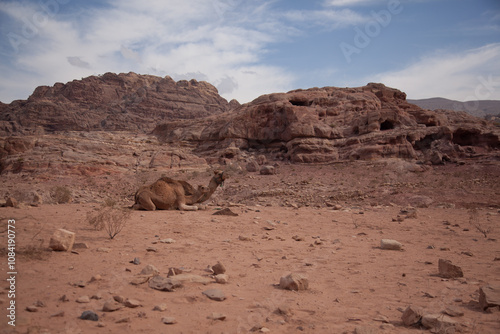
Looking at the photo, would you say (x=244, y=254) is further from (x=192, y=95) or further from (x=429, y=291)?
(x=192, y=95)

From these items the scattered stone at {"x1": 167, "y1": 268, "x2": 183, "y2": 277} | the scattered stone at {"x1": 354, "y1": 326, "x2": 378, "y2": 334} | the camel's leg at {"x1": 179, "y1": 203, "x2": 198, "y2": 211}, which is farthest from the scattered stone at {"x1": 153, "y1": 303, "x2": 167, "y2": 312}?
the camel's leg at {"x1": 179, "y1": 203, "x2": 198, "y2": 211}

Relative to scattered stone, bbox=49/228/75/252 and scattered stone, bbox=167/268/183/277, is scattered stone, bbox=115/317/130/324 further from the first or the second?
scattered stone, bbox=49/228/75/252

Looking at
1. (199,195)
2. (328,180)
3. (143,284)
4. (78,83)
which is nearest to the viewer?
(143,284)

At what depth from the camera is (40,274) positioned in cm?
390

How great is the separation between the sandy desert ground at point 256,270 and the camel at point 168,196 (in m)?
0.96

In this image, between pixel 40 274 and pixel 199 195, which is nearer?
pixel 40 274

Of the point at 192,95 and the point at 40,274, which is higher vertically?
the point at 192,95

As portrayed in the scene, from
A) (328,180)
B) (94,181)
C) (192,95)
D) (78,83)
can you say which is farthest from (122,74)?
(328,180)

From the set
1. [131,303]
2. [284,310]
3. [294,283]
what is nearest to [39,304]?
[131,303]

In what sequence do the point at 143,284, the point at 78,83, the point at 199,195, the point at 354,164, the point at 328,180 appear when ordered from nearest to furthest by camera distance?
the point at 143,284 < the point at 199,195 < the point at 328,180 < the point at 354,164 < the point at 78,83

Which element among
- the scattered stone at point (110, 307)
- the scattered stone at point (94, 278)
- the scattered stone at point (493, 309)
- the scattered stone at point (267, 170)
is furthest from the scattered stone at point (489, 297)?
the scattered stone at point (267, 170)

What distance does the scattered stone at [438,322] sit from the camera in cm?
288

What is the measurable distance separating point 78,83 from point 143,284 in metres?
93.6

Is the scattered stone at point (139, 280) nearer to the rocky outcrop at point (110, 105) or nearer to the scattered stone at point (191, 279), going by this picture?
the scattered stone at point (191, 279)
